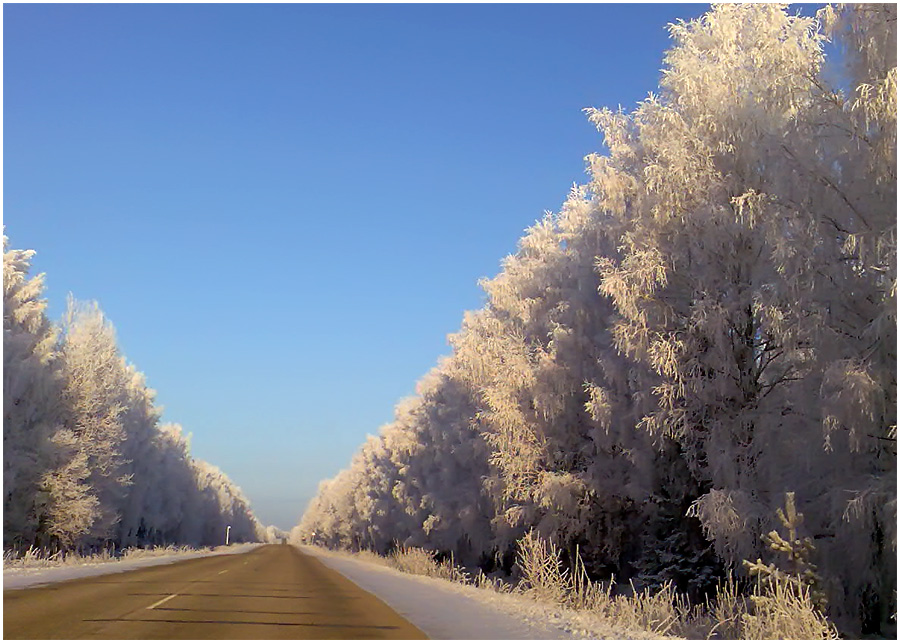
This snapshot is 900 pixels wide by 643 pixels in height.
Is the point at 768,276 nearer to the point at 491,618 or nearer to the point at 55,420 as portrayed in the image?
the point at 491,618

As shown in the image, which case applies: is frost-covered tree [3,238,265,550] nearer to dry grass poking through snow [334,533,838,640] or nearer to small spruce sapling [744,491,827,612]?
dry grass poking through snow [334,533,838,640]

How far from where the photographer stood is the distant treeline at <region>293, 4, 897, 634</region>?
12258 millimetres

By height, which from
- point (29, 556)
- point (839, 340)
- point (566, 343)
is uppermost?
point (566, 343)

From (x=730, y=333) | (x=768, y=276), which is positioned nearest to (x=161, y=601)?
(x=730, y=333)

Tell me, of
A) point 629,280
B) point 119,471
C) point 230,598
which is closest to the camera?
point 230,598

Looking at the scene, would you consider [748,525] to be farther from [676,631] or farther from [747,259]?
[747,259]

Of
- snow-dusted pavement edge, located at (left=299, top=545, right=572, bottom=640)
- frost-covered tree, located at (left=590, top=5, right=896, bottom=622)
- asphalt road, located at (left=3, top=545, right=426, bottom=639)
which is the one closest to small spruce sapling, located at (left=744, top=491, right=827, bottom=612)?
frost-covered tree, located at (left=590, top=5, right=896, bottom=622)

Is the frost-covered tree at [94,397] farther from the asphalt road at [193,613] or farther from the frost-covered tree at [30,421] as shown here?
the asphalt road at [193,613]

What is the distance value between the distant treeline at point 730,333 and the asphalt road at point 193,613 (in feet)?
20.9

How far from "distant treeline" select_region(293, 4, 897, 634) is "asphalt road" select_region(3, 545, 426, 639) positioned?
20.9 feet

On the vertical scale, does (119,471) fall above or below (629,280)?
below

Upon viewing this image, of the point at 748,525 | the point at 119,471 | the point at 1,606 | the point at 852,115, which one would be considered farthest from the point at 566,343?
the point at 119,471

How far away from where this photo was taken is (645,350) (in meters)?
16.2

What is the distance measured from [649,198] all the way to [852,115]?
5.34 meters
